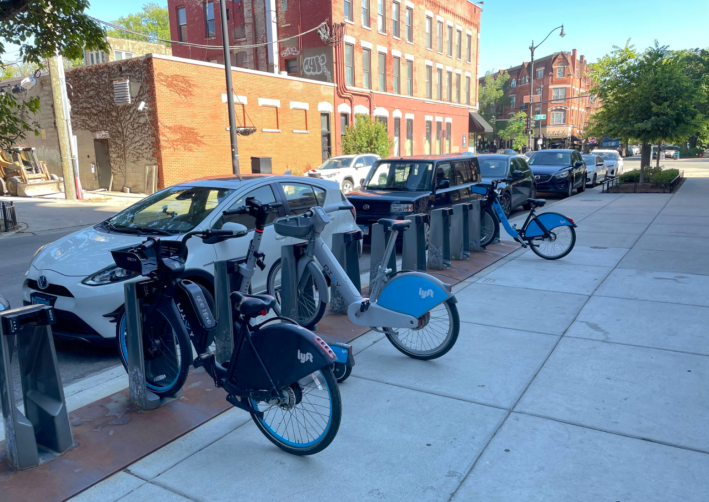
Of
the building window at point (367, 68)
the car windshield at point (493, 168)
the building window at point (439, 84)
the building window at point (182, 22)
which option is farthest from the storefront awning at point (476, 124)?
the car windshield at point (493, 168)

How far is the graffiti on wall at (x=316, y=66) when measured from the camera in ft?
97.3

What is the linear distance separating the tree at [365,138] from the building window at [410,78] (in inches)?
294

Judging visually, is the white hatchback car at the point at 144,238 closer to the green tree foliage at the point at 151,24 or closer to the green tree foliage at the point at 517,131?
the green tree foliage at the point at 517,131

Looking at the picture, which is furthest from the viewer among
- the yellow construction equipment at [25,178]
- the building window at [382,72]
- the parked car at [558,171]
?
the building window at [382,72]

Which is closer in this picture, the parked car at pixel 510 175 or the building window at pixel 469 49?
the parked car at pixel 510 175

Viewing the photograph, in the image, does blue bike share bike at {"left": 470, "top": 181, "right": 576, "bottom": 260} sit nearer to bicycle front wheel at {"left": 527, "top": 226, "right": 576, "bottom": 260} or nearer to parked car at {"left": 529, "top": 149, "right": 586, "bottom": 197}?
bicycle front wheel at {"left": 527, "top": 226, "right": 576, "bottom": 260}

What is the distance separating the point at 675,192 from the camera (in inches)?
742

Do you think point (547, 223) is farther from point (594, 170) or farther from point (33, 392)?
point (594, 170)

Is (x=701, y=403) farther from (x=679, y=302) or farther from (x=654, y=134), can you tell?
(x=654, y=134)

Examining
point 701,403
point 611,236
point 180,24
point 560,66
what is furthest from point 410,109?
point 560,66

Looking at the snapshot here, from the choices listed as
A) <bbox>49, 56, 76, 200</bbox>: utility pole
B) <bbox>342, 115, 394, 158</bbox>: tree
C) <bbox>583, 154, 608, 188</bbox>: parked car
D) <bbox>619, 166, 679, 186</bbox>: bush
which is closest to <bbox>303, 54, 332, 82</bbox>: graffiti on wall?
<bbox>342, 115, 394, 158</bbox>: tree

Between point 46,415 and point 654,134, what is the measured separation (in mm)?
20104

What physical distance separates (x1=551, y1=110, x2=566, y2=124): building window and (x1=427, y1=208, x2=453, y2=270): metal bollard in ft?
237

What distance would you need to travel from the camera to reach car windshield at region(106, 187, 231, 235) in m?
5.54
